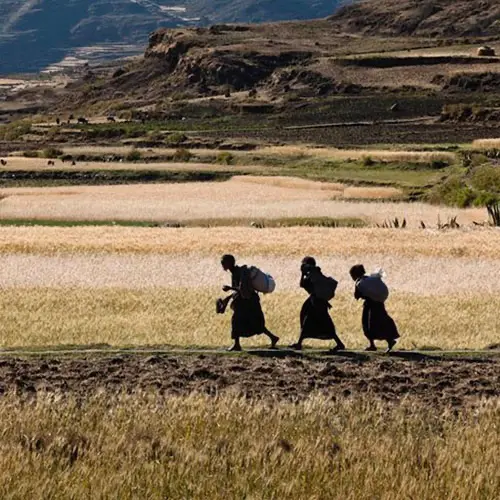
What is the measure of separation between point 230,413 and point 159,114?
118 meters

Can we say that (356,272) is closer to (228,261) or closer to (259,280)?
(259,280)

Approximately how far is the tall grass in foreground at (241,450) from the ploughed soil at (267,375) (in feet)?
5.59

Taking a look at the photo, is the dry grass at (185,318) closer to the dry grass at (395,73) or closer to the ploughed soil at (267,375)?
the ploughed soil at (267,375)

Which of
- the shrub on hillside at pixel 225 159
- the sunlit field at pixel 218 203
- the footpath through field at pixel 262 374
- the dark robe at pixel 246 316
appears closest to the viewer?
the footpath through field at pixel 262 374

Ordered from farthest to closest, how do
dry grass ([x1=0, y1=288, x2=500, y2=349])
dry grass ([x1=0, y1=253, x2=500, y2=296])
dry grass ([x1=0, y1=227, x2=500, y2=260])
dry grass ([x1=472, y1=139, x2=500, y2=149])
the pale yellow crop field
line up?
dry grass ([x1=472, y1=139, x2=500, y2=149]) → dry grass ([x1=0, y1=227, x2=500, y2=260]) → dry grass ([x1=0, y1=253, x2=500, y2=296]) → the pale yellow crop field → dry grass ([x1=0, y1=288, x2=500, y2=349])

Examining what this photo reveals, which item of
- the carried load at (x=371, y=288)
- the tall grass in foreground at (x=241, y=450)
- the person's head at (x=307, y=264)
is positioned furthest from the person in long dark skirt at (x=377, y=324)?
the tall grass in foreground at (x=241, y=450)

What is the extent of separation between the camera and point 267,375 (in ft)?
52.5

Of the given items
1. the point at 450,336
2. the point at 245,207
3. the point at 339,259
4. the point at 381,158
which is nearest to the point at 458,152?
the point at 381,158

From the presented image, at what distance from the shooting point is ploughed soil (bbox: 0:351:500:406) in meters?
14.8

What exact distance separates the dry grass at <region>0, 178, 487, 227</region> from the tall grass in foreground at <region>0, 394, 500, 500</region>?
35.2 meters

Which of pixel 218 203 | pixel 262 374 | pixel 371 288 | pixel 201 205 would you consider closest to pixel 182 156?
pixel 218 203

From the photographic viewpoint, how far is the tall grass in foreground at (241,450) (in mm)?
8953

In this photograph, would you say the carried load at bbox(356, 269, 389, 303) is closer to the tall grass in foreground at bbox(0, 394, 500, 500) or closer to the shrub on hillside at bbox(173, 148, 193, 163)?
the tall grass in foreground at bbox(0, 394, 500, 500)

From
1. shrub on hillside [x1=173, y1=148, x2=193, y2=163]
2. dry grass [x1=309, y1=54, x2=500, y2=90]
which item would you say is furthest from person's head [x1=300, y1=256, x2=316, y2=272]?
dry grass [x1=309, y1=54, x2=500, y2=90]
